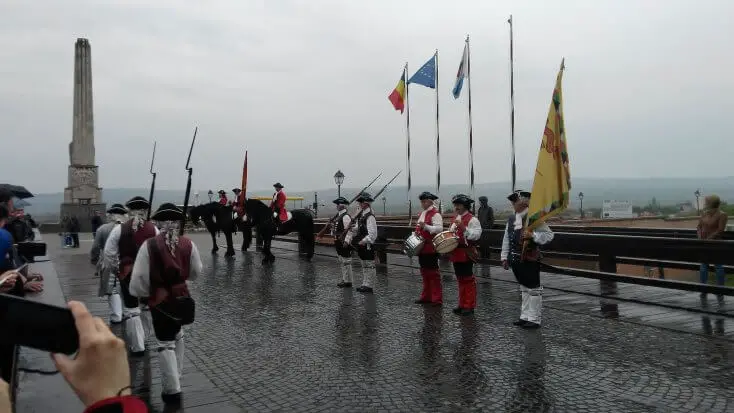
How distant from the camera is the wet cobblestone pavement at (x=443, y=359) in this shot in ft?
16.4

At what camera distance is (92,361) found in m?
1.36

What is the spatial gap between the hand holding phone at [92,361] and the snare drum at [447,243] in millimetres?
7687

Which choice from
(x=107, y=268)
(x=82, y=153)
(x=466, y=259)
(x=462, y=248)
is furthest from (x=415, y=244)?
(x=82, y=153)

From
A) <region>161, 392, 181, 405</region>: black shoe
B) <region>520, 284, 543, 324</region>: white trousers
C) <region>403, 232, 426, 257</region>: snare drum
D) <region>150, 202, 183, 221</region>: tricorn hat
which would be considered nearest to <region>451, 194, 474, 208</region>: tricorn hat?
<region>403, 232, 426, 257</region>: snare drum

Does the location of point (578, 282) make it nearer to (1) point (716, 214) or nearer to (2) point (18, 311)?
(1) point (716, 214)

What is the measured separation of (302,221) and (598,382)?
1351cm

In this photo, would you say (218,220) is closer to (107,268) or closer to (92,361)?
(107,268)

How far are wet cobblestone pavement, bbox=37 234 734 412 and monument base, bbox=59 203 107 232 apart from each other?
95.0ft

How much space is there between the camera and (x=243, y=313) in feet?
30.3

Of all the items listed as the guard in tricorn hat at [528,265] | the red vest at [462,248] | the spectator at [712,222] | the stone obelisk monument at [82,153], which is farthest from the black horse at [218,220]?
the stone obelisk monument at [82,153]

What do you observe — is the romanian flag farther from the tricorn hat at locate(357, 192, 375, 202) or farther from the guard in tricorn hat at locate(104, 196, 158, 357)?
the guard in tricorn hat at locate(104, 196, 158, 357)

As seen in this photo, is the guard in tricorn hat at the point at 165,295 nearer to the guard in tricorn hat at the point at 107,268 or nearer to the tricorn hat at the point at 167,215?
the tricorn hat at the point at 167,215

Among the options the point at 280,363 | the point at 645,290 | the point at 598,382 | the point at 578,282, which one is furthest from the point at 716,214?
the point at 280,363

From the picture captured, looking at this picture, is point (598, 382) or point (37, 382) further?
point (598, 382)
